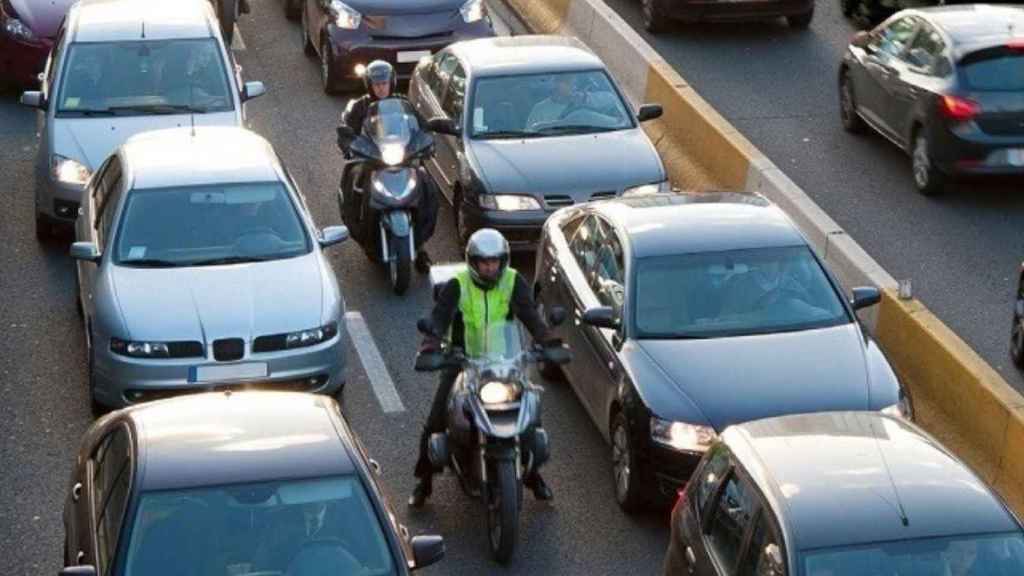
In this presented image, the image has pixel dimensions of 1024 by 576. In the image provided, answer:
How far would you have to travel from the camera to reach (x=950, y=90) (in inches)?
829

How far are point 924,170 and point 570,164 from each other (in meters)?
3.56

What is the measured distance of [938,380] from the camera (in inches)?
603

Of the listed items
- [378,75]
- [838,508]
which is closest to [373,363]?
[378,75]

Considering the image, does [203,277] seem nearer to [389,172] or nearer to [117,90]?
[389,172]

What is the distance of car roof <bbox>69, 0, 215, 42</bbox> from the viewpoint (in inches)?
819

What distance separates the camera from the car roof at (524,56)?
68.7 ft

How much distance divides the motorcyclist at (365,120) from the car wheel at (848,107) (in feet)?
18.0

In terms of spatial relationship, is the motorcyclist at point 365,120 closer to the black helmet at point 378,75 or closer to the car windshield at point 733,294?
the black helmet at point 378,75

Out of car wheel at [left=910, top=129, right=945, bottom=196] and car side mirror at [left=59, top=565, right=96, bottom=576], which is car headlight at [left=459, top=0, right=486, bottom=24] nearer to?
car wheel at [left=910, top=129, right=945, bottom=196]

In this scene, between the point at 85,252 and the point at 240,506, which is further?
the point at 85,252

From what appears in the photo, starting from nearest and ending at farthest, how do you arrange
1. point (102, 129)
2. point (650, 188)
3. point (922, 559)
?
point (922, 559) < point (650, 188) < point (102, 129)

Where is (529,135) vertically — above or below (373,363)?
above

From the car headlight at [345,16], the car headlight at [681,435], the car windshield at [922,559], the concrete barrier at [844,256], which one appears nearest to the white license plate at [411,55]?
the car headlight at [345,16]

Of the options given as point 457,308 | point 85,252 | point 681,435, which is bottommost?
point 85,252
